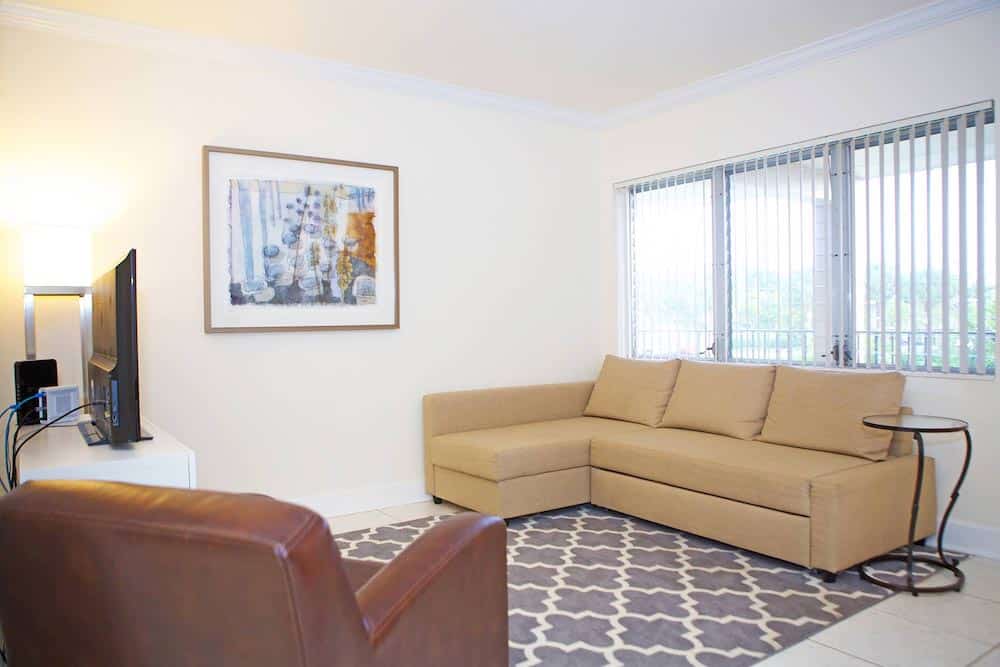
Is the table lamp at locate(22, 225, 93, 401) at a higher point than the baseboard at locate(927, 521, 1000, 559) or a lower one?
higher

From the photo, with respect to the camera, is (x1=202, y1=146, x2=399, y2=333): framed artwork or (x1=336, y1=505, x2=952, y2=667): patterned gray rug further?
(x1=202, y1=146, x2=399, y2=333): framed artwork

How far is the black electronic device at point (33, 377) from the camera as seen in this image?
3.17 metres

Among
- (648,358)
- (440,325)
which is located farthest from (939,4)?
(440,325)

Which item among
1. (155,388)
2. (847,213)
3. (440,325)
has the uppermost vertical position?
(847,213)

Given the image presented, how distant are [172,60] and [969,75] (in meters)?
4.09

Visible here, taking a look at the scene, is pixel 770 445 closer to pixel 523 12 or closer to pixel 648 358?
pixel 648 358

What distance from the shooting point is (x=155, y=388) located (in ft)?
12.4

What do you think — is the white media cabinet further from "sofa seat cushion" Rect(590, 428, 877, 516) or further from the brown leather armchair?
"sofa seat cushion" Rect(590, 428, 877, 516)

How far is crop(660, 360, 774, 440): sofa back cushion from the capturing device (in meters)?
4.15

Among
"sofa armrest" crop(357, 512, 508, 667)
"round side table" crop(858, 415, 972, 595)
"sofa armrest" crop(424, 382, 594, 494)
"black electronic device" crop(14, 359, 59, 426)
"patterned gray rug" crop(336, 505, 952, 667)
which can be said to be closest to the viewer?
"sofa armrest" crop(357, 512, 508, 667)

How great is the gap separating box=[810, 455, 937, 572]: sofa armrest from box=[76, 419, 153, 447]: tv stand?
277 centimetres

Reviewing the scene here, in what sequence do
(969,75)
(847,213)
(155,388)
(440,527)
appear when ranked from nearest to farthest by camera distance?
(440,527) < (969,75) < (155,388) < (847,213)

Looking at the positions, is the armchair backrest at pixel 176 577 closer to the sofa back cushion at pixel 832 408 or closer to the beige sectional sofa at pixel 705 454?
the beige sectional sofa at pixel 705 454

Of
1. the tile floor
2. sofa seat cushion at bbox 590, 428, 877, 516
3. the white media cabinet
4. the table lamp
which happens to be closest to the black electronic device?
the table lamp
